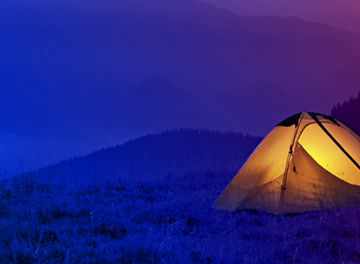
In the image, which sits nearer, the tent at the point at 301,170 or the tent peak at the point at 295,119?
the tent at the point at 301,170

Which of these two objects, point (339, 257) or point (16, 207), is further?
point (16, 207)

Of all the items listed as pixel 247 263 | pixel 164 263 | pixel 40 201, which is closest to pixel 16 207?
pixel 40 201

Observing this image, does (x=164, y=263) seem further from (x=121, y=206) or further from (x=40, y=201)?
(x=40, y=201)

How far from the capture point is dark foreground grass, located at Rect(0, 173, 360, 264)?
193 inches

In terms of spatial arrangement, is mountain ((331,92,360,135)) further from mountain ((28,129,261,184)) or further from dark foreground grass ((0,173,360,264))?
dark foreground grass ((0,173,360,264))

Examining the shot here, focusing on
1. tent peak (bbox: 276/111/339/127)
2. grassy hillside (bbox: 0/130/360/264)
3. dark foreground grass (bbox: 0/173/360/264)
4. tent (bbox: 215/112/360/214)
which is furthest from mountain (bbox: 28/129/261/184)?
tent peak (bbox: 276/111/339/127)

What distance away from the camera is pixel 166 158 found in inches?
707

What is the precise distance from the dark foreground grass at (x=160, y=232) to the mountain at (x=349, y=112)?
14.8m

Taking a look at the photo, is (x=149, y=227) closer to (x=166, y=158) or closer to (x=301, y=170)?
(x=301, y=170)

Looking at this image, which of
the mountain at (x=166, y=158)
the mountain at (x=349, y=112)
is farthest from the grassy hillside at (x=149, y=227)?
the mountain at (x=349, y=112)

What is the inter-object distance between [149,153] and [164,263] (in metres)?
14.6

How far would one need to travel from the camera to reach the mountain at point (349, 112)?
21312mm

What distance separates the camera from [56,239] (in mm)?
5789

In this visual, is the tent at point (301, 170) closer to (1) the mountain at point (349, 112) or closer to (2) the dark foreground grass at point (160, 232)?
(2) the dark foreground grass at point (160, 232)
